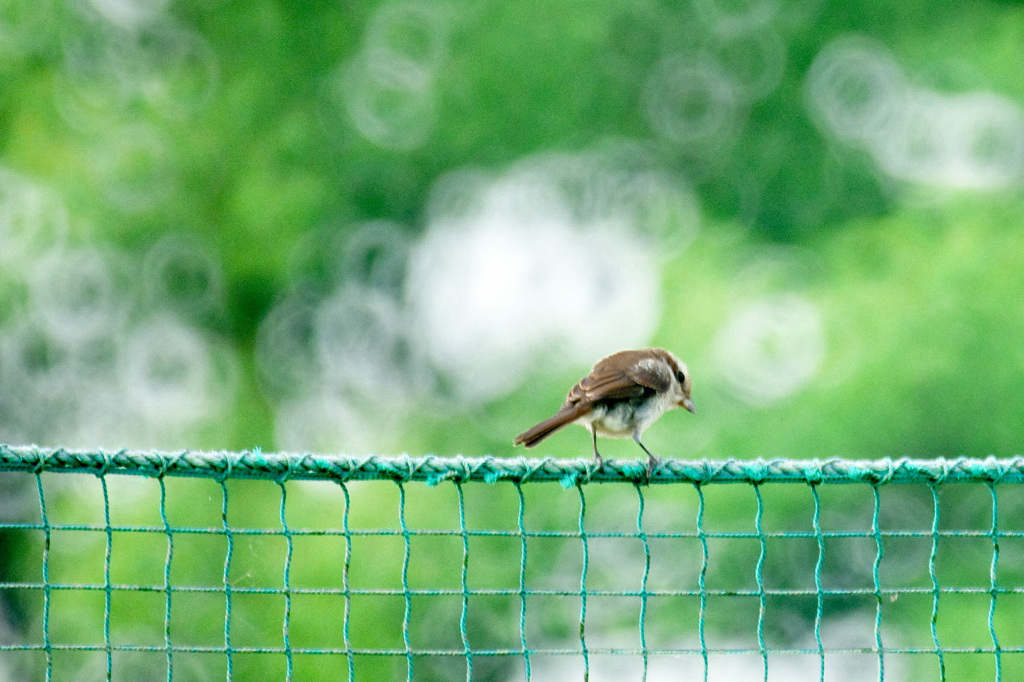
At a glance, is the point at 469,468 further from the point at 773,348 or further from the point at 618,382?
the point at 773,348

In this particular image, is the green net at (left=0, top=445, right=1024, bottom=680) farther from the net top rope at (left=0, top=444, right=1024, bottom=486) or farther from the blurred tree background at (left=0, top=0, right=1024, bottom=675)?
the net top rope at (left=0, top=444, right=1024, bottom=486)

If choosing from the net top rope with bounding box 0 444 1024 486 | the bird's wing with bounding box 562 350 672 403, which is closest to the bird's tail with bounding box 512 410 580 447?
the bird's wing with bounding box 562 350 672 403

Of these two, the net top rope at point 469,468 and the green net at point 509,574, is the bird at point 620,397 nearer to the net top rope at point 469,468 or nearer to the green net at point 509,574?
the net top rope at point 469,468

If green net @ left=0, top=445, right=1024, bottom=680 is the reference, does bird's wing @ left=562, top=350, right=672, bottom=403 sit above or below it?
below

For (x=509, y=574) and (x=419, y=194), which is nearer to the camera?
(x=509, y=574)

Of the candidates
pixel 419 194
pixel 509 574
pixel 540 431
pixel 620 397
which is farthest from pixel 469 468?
pixel 419 194

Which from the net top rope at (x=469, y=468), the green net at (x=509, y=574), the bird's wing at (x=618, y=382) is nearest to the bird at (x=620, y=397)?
the bird's wing at (x=618, y=382)
